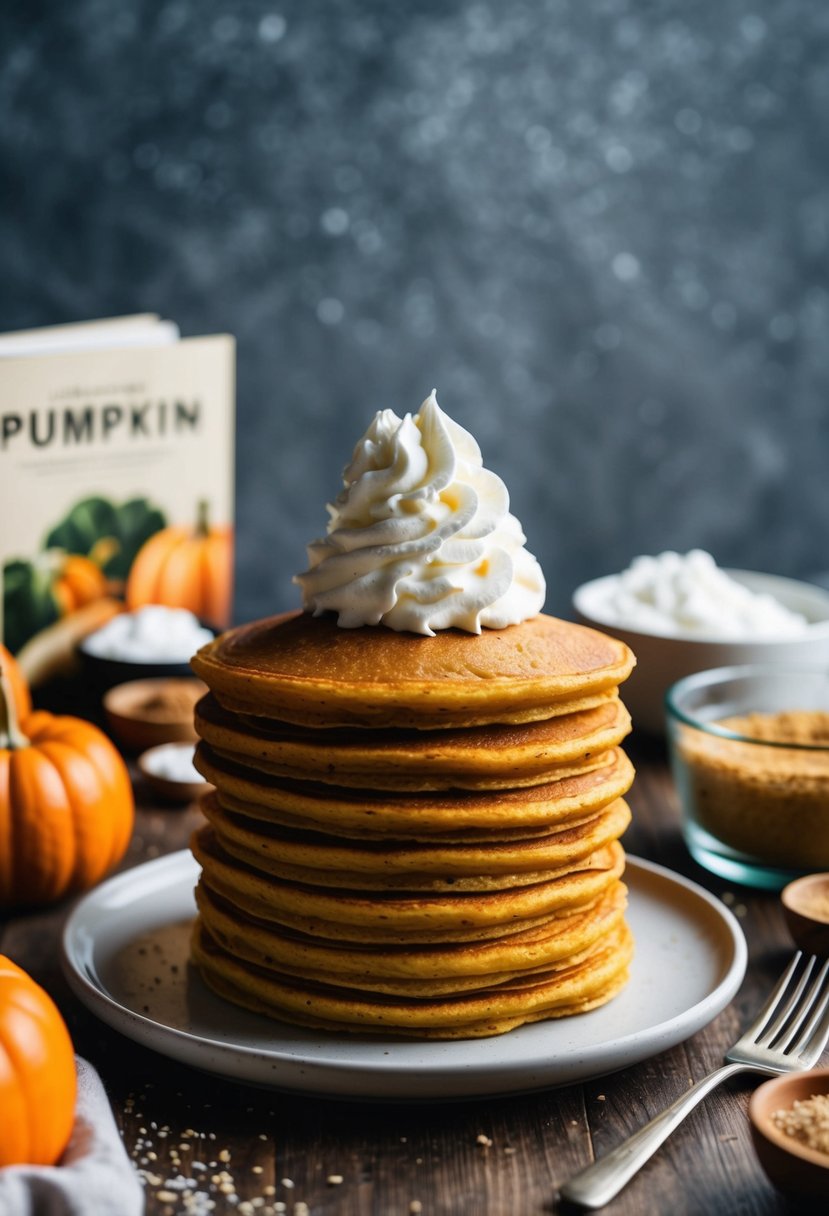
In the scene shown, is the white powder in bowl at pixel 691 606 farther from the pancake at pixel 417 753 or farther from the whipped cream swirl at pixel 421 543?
the pancake at pixel 417 753

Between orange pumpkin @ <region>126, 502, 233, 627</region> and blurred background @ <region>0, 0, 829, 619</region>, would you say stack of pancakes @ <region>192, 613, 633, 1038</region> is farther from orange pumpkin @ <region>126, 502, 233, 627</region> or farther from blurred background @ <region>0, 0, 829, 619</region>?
blurred background @ <region>0, 0, 829, 619</region>

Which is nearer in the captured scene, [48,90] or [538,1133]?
[538,1133]

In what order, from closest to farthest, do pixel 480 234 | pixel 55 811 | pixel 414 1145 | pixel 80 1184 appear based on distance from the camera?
pixel 80 1184, pixel 414 1145, pixel 55 811, pixel 480 234

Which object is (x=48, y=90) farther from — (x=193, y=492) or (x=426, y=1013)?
(x=426, y=1013)

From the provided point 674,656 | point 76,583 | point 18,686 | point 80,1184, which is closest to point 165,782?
point 18,686

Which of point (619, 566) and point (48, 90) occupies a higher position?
point (48, 90)

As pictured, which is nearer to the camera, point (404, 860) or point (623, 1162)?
point (623, 1162)

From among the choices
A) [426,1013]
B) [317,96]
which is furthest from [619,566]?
[426,1013]

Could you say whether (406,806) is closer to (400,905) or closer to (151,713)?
(400,905)
